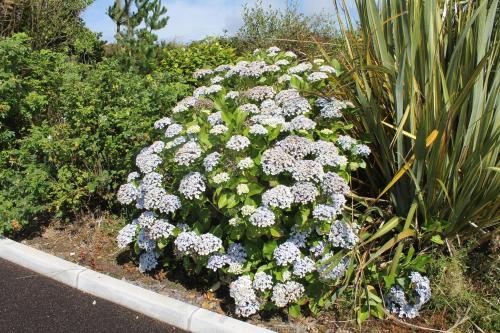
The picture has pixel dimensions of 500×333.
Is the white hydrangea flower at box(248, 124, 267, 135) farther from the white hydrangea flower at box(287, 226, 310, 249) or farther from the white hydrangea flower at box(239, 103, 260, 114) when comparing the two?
the white hydrangea flower at box(287, 226, 310, 249)

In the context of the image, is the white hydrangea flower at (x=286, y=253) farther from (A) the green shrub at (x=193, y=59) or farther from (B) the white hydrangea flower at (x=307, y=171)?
(A) the green shrub at (x=193, y=59)

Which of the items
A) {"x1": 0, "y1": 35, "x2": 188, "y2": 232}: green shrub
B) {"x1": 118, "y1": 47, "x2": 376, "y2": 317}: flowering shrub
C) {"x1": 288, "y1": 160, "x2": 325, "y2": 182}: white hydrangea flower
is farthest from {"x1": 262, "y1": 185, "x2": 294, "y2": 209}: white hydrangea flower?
{"x1": 0, "y1": 35, "x2": 188, "y2": 232}: green shrub

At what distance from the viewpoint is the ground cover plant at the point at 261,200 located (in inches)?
121

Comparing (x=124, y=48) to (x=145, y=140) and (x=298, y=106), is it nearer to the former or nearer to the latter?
(x=145, y=140)

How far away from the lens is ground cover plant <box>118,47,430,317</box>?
10.1 feet

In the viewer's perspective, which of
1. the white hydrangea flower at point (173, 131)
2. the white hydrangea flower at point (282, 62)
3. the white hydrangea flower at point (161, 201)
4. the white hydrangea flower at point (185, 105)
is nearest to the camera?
the white hydrangea flower at point (161, 201)

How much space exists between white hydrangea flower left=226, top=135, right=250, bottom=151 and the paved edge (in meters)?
1.10

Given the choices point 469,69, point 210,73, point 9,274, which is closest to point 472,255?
point 469,69

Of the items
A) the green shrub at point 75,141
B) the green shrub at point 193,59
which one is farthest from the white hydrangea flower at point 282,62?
the green shrub at point 193,59

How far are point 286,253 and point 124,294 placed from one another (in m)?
1.27

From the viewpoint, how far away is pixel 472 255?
3.33 meters

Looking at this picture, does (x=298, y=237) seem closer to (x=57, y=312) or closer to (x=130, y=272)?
(x=130, y=272)

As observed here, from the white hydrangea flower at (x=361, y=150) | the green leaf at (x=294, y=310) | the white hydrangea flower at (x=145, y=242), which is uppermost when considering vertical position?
the white hydrangea flower at (x=361, y=150)

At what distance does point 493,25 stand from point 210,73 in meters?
2.38
